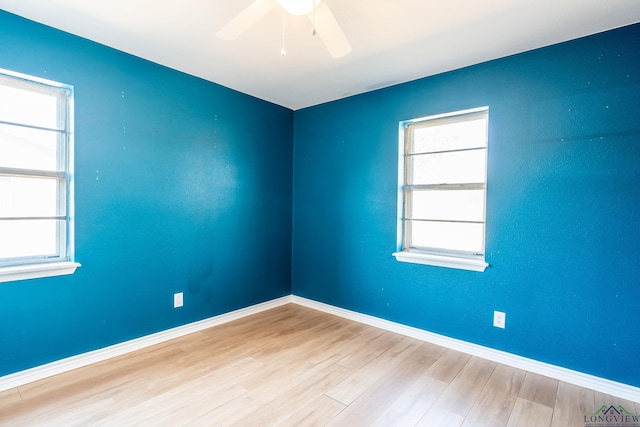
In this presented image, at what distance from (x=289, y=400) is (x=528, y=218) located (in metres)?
2.11

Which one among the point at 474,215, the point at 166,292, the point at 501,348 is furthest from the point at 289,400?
the point at 474,215

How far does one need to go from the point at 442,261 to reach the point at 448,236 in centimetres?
26

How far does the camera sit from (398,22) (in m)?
2.02

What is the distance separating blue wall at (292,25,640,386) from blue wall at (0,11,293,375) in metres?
1.32

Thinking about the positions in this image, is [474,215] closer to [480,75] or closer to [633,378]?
[480,75]

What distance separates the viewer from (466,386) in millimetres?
2121

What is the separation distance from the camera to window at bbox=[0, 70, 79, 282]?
6.74ft

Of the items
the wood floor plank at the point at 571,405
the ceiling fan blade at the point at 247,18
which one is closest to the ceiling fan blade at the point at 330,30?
the ceiling fan blade at the point at 247,18

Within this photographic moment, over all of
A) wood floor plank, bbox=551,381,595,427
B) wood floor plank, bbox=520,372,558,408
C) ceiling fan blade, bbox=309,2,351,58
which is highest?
ceiling fan blade, bbox=309,2,351,58

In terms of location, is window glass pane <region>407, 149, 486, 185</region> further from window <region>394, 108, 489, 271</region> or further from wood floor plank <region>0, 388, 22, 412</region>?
wood floor plank <region>0, 388, 22, 412</region>

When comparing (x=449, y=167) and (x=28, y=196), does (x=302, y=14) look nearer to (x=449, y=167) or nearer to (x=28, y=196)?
(x=449, y=167)

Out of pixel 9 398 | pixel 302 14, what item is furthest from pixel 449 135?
pixel 9 398

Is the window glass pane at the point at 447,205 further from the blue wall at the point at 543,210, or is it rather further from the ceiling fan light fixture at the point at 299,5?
the ceiling fan light fixture at the point at 299,5

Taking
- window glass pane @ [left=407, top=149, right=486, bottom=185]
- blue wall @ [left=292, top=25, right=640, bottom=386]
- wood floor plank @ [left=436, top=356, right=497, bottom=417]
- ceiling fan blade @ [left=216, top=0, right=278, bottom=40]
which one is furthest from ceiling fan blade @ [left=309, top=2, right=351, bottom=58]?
wood floor plank @ [left=436, top=356, right=497, bottom=417]
